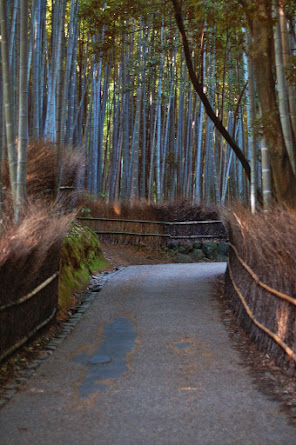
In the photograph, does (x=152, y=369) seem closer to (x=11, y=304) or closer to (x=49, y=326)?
(x=11, y=304)

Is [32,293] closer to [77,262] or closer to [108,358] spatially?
[108,358]

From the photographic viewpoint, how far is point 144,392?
3434mm

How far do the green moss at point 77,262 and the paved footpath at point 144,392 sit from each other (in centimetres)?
90

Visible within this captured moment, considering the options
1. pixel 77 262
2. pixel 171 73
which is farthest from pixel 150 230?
pixel 77 262

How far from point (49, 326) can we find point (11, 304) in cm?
133

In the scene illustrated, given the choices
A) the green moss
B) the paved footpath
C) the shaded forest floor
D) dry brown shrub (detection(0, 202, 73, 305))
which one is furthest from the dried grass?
the shaded forest floor

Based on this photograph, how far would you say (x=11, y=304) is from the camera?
157 inches

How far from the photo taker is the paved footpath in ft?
9.04

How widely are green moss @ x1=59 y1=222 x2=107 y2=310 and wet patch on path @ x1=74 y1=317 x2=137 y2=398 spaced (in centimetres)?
117

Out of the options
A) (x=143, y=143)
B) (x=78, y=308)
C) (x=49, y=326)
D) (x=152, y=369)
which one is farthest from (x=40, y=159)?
(x=143, y=143)

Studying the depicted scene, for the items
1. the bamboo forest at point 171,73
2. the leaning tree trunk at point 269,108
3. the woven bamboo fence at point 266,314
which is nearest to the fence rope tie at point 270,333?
the woven bamboo fence at point 266,314

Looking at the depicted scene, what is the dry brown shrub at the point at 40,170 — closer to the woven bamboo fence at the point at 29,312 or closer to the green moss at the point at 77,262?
the green moss at the point at 77,262

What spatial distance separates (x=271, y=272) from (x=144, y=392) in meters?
1.45

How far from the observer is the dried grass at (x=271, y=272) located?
374 cm
